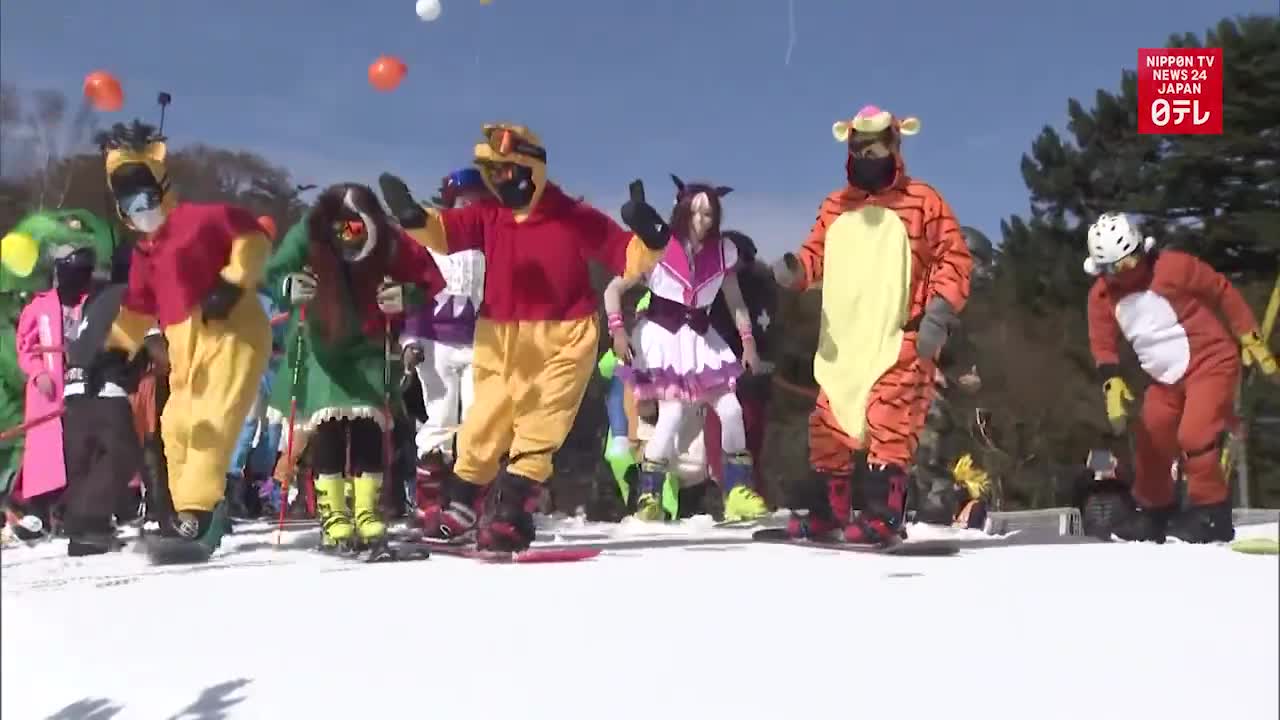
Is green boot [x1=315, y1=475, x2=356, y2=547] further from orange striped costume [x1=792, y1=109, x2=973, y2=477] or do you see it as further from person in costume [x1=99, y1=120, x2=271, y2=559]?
orange striped costume [x1=792, y1=109, x2=973, y2=477]

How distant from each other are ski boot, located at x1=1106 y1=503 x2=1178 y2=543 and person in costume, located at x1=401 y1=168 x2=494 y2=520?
2.35 m

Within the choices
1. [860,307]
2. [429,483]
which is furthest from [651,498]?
[860,307]

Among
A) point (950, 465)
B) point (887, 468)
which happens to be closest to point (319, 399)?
point (887, 468)

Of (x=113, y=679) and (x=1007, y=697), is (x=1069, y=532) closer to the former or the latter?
(x=1007, y=697)

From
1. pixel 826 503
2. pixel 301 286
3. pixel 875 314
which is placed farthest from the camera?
pixel 826 503

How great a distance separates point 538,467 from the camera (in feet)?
11.2

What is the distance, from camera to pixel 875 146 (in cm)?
365

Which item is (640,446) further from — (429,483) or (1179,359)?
(1179,359)

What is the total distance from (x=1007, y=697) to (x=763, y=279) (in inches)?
117

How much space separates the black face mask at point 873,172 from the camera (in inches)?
144

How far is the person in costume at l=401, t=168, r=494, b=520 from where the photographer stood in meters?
4.23

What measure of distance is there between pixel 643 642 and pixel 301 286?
1.69m

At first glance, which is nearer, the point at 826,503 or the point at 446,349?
the point at 826,503

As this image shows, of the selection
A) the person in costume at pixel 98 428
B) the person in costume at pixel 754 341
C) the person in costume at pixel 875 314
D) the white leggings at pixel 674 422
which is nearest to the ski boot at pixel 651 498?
the person in costume at pixel 754 341
